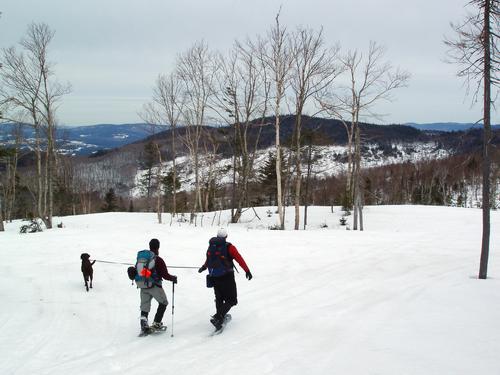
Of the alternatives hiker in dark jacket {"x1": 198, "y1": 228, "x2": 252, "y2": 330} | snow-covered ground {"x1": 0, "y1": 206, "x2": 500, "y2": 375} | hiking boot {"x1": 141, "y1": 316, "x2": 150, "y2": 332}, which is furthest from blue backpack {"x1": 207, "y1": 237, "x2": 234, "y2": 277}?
hiking boot {"x1": 141, "y1": 316, "x2": 150, "y2": 332}

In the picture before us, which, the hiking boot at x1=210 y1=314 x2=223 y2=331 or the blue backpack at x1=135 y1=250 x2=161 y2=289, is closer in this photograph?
the blue backpack at x1=135 y1=250 x2=161 y2=289

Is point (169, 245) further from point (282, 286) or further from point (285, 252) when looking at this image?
point (282, 286)

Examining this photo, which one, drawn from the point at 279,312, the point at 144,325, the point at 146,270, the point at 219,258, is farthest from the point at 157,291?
the point at 279,312

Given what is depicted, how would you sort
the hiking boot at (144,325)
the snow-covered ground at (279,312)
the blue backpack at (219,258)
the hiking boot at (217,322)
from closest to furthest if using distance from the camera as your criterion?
the snow-covered ground at (279,312)
the blue backpack at (219,258)
the hiking boot at (217,322)
the hiking boot at (144,325)

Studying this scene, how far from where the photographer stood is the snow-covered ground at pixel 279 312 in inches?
224

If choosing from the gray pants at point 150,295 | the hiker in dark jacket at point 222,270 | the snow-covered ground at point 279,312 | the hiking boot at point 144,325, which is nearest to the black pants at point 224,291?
the hiker in dark jacket at point 222,270

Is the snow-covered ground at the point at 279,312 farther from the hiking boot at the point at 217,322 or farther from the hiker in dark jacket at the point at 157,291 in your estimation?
the hiker in dark jacket at the point at 157,291

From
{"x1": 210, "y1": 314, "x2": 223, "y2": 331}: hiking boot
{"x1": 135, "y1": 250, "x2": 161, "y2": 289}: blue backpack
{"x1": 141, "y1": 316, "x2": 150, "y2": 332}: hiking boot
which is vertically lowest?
{"x1": 141, "y1": 316, "x2": 150, "y2": 332}: hiking boot

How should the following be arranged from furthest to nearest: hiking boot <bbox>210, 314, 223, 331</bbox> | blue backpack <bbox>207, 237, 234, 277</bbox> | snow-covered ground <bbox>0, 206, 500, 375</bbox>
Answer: hiking boot <bbox>210, 314, 223, 331</bbox>
blue backpack <bbox>207, 237, 234, 277</bbox>
snow-covered ground <bbox>0, 206, 500, 375</bbox>

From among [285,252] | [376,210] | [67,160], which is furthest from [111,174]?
[285,252]

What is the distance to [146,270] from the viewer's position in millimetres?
7066

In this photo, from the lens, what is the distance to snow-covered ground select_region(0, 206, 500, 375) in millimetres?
5688

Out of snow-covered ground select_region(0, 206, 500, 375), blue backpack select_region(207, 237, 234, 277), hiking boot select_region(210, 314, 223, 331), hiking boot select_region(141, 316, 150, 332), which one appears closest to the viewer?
snow-covered ground select_region(0, 206, 500, 375)

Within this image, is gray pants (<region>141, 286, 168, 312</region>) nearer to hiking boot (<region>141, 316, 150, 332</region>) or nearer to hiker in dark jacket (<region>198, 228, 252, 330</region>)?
hiking boot (<region>141, 316, 150, 332</region>)
